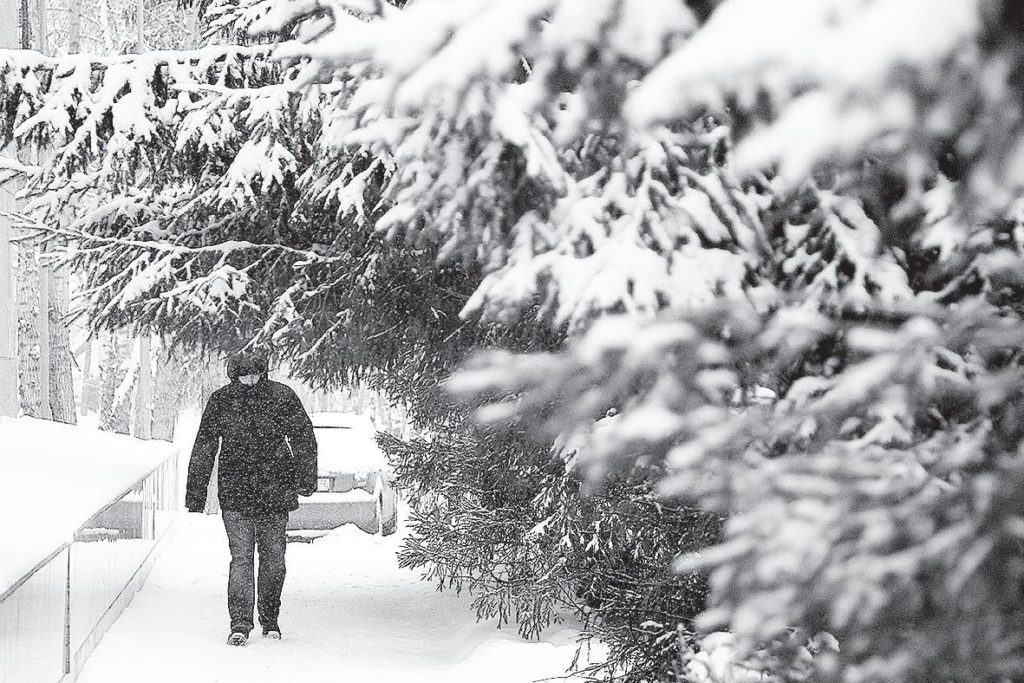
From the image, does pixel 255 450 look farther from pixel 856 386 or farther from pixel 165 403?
pixel 165 403

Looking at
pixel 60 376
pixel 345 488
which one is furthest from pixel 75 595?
pixel 60 376

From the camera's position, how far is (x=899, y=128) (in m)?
1.16

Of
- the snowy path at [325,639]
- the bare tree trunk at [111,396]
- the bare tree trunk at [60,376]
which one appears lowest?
the bare tree trunk at [111,396]

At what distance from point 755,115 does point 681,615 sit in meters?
3.48

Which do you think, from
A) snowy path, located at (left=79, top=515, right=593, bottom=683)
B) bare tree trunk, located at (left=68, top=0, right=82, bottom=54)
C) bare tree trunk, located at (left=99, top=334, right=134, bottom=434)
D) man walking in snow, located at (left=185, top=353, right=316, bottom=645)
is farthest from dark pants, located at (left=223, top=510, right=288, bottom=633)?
bare tree trunk, located at (left=99, top=334, right=134, bottom=434)

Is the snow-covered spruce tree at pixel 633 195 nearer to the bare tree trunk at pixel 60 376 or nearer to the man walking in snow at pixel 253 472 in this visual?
the man walking in snow at pixel 253 472

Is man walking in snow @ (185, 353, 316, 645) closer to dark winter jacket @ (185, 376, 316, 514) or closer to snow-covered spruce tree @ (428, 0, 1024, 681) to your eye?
dark winter jacket @ (185, 376, 316, 514)

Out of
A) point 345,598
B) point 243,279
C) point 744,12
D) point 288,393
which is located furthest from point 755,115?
point 345,598

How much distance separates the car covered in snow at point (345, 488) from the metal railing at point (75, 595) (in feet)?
15.1

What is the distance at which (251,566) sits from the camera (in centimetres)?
761

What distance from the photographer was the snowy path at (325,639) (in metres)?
6.58

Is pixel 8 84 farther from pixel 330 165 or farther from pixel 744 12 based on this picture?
pixel 744 12

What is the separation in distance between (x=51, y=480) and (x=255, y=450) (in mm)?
1409

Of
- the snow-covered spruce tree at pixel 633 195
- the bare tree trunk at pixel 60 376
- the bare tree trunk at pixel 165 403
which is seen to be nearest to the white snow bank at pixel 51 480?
the snow-covered spruce tree at pixel 633 195
